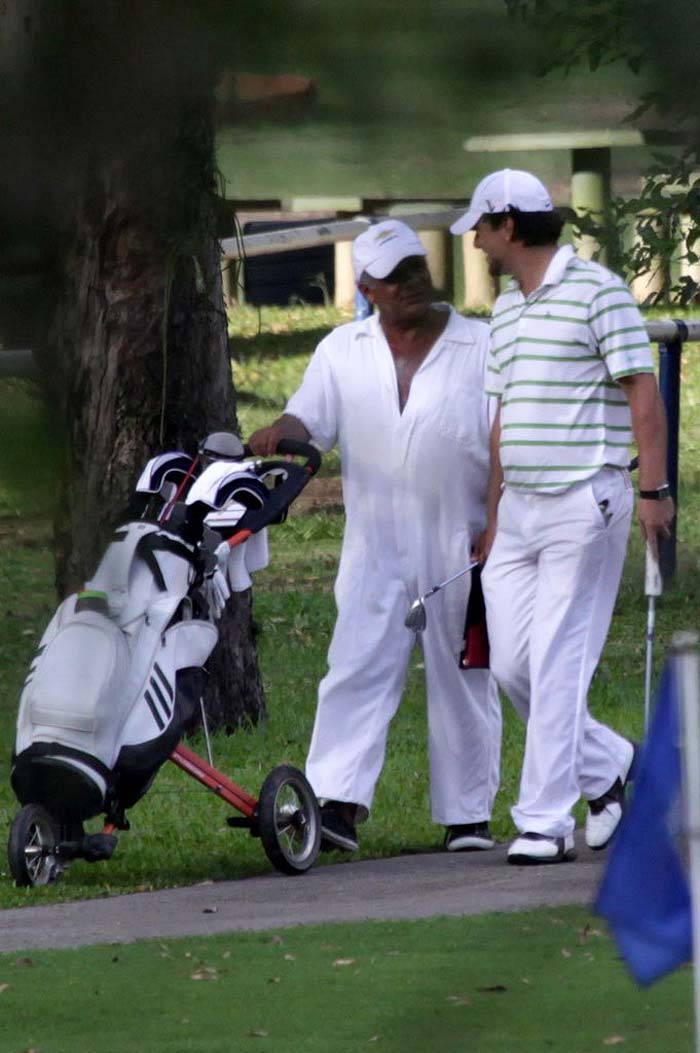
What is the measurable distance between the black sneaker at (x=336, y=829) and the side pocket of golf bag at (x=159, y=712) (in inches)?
26.0

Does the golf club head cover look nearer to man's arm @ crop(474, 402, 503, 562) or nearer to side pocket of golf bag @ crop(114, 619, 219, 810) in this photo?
man's arm @ crop(474, 402, 503, 562)

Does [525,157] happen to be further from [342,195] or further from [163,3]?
[163,3]

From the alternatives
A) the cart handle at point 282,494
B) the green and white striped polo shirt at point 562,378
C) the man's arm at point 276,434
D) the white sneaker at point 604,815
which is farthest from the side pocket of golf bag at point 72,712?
the white sneaker at point 604,815

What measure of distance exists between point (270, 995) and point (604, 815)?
143 centimetres

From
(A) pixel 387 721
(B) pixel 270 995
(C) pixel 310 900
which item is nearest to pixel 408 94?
(B) pixel 270 995

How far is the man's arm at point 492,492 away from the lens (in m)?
5.29

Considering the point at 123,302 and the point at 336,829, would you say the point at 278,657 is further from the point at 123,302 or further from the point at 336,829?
the point at 123,302

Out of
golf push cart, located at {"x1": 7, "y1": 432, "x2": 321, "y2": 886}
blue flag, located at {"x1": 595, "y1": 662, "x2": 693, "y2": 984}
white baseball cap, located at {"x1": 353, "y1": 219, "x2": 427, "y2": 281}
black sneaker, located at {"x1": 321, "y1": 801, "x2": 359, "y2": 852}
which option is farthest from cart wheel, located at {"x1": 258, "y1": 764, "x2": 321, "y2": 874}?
white baseball cap, located at {"x1": 353, "y1": 219, "x2": 427, "y2": 281}

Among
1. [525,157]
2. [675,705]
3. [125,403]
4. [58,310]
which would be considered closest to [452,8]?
[525,157]

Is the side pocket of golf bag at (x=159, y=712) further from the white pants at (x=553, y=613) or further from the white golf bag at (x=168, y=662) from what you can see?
the white pants at (x=553, y=613)

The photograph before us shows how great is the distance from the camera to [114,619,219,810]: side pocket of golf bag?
17.5ft

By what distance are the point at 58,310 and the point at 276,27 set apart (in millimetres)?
309

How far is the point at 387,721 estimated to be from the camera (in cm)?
601

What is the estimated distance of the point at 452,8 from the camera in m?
1.27
